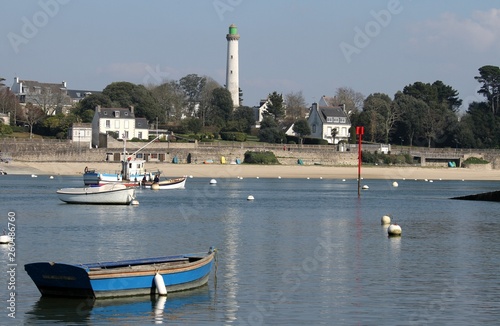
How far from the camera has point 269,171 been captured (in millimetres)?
110125

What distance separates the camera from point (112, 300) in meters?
23.9

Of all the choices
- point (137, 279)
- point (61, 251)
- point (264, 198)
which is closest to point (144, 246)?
point (61, 251)

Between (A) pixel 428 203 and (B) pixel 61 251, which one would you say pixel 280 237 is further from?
(A) pixel 428 203

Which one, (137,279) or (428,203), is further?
(428,203)

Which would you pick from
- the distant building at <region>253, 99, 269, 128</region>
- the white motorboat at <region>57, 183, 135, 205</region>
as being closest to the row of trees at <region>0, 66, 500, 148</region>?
the distant building at <region>253, 99, 269, 128</region>

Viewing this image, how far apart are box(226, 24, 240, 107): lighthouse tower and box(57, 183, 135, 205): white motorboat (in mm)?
90774

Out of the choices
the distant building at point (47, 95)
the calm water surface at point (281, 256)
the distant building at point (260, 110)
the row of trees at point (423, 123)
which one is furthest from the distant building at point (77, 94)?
the calm water surface at point (281, 256)

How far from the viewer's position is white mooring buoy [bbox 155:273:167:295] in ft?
80.0

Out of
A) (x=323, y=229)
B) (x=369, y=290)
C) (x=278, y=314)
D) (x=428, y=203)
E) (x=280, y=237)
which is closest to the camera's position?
(x=278, y=314)

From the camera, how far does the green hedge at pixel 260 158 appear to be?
116 metres

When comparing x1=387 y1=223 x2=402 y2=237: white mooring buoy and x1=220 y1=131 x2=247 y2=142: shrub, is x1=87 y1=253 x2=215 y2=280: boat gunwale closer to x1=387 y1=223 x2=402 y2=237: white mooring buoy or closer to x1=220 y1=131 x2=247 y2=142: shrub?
x1=387 y1=223 x2=402 y2=237: white mooring buoy

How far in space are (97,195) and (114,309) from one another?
33.3 m

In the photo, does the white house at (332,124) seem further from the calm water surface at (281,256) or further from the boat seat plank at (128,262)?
the boat seat plank at (128,262)

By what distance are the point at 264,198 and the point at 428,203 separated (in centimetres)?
1272
